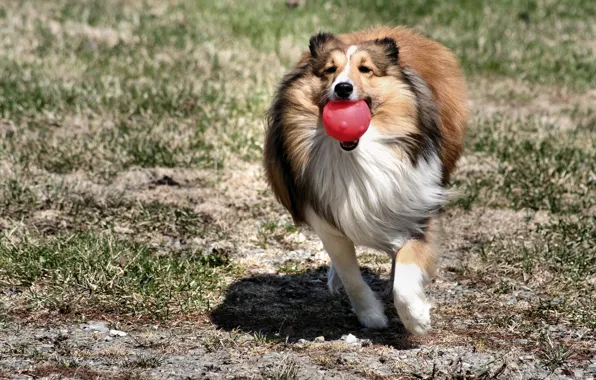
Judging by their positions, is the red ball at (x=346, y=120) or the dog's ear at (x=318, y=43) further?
the dog's ear at (x=318, y=43)

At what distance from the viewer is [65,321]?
16.0 feet

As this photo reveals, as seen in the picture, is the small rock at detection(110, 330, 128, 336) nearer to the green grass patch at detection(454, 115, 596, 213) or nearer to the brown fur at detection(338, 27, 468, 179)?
the brown fur at detection(338, 27, 468, 179)

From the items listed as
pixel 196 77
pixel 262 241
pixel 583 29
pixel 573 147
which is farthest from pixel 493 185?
pixel 583 29

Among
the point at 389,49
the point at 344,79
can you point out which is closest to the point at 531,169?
the point at 389,49

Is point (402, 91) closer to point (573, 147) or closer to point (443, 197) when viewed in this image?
point (443, 197)

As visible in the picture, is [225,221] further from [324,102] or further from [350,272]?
[324,102]

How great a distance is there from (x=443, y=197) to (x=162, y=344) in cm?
163

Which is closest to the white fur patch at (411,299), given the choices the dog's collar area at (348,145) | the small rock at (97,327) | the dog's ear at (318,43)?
the dog's collar area at (348,145)

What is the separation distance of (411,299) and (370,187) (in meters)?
0.59

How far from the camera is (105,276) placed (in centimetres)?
528

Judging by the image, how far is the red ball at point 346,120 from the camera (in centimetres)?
435

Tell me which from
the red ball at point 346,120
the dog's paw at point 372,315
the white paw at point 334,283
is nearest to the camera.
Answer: the red ball at point 346,120

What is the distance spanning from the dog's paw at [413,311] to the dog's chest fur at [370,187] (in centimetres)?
33

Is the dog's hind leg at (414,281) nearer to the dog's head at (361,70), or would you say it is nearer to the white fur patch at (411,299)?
the white fur patch at (411,299)
